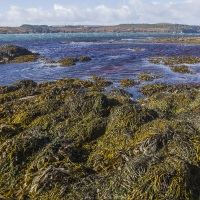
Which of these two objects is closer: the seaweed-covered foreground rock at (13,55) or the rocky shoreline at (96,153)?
the rocky shoreline at (96,153)

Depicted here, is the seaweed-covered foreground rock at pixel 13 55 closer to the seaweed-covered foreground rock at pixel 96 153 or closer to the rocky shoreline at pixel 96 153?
the rocky shoreline at pixel 96 153

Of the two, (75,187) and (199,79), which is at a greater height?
(75,187)

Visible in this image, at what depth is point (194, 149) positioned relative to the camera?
16.9 feet

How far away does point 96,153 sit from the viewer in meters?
5.68

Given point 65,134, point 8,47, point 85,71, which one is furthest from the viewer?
point 8,47

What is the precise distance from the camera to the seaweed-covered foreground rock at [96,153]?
4172mm

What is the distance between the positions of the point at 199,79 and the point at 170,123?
63.2 ft

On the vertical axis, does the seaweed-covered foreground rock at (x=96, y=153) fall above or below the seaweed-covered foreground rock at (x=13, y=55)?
above

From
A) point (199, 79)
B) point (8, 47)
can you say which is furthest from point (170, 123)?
point (8, 47)

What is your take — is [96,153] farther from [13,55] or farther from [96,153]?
[13,55]

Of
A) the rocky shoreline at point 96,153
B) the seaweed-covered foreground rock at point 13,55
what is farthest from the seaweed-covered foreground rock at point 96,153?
the seaweed-covered foreground rock at point 13,55

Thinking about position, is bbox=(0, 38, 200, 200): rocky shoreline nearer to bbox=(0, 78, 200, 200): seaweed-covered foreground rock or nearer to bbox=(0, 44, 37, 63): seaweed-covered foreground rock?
bbox=(0, 78, 200, 200): seaweed-covered foreground rock

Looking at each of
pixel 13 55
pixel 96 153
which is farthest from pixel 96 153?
pixel 13 55

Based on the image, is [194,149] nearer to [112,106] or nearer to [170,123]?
[170,123]
